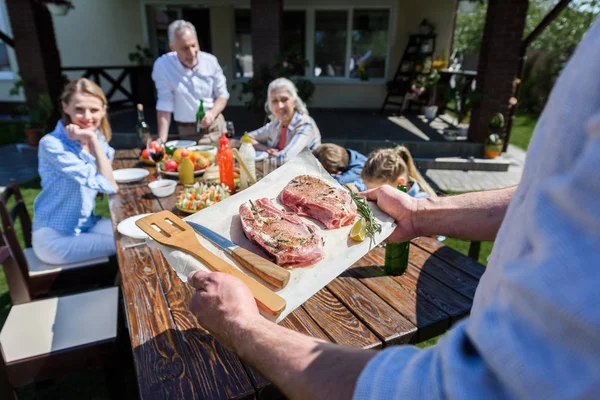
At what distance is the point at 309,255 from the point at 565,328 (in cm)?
94

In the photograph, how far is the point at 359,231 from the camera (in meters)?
1.47

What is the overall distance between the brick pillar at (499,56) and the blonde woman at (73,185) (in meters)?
6.44

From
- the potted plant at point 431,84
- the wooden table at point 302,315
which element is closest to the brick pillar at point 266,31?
the potted plant at point 431,84

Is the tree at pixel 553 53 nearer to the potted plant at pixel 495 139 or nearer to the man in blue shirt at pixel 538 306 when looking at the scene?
the potted plant at pixel 495 139

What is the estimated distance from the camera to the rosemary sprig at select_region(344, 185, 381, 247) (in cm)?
149

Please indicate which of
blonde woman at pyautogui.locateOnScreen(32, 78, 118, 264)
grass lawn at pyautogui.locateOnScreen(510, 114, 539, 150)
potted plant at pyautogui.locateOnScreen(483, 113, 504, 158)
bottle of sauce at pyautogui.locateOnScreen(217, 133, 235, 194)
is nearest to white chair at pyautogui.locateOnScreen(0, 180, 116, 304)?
blonde woman at pyautogui.locateOnScreen(32, 78, 118, 264)

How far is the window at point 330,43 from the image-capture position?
1054 cm

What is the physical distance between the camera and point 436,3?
33.8ft

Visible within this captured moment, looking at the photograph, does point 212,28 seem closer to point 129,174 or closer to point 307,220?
point 129,174

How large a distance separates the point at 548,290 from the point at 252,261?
0.91 metres

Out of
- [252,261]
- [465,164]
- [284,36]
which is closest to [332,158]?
[252,261]

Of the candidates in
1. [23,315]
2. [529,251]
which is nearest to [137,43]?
[23,315]

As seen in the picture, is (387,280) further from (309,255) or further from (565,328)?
(565,328)

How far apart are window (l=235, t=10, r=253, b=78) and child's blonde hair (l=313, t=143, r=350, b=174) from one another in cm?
848
